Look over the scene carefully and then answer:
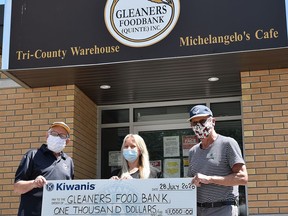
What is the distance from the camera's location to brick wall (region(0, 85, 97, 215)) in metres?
7.32

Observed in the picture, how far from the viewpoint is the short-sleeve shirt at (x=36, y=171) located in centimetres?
452

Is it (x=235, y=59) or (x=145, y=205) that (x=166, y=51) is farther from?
(x=145, y=205)

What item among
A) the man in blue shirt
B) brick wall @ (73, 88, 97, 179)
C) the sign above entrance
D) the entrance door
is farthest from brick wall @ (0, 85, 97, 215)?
the man in blue shirt

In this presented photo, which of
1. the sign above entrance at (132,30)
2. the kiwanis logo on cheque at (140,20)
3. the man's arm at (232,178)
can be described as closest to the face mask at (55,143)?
the man's arm at (232,178)

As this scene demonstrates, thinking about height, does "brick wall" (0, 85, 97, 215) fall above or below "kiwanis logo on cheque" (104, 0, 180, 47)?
below

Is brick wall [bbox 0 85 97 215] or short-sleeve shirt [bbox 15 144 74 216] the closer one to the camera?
short-sleeve shirt [bbox 15 144 74 216]

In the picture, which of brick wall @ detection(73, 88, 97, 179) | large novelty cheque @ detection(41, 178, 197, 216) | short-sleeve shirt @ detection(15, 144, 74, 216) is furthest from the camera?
brick wall @ detection(73, 88, 97, 179)

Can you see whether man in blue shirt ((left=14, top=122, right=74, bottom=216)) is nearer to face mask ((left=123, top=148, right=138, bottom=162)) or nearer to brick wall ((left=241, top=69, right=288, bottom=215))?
face mask ((left=123, top=148, right=138, bottom=162))

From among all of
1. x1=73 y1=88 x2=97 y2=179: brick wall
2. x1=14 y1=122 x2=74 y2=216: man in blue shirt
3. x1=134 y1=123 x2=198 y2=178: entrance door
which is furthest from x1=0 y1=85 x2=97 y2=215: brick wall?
x1=14 y1=122 x2=74 y2=216: man in blue shirt

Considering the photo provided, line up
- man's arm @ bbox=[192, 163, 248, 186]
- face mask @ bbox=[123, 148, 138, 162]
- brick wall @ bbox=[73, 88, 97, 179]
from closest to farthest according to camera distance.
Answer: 1. man's arm @ bbox=[192, 163, 248, 186]
2. face mask @ bbox=[123, 148, 138, 162]
3. brick wall @ bbox=[73, 88, 97, 179]

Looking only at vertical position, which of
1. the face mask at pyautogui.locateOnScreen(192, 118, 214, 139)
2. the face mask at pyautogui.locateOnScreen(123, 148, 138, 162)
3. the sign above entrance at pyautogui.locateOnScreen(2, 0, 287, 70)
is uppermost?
the sign above entrance at pyautogui.locateOnScreen(2, 0, 287, 70)

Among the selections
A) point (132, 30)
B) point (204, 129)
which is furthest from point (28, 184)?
point (132, 30)

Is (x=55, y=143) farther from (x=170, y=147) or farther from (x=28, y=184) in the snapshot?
(x=170, y=147)

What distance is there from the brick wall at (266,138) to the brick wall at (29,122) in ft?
8.63
